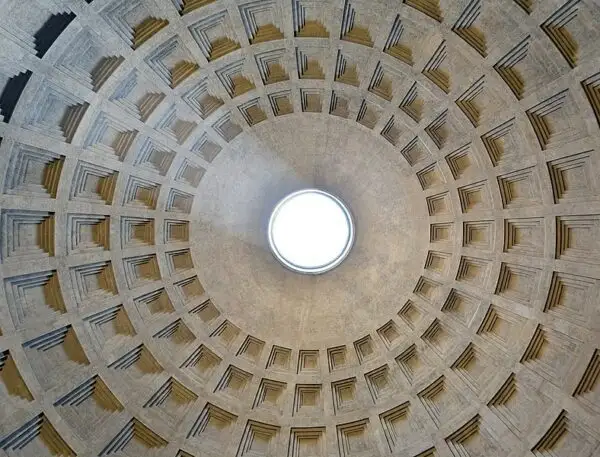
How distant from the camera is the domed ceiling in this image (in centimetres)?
1745

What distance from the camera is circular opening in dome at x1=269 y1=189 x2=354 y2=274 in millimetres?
23562

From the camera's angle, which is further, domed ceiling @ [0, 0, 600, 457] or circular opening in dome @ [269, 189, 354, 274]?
circular opening in dome @ [269, 189, 354, 274]

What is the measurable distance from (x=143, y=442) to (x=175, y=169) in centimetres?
1038

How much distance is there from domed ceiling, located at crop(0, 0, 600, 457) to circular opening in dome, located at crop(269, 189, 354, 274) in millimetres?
472

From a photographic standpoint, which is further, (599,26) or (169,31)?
(169,31)

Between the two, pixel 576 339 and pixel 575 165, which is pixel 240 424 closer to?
pixel 576 339

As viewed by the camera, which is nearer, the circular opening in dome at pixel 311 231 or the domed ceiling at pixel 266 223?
the domed ceiling at pixel 266 223

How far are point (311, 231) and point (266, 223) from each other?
140 inches

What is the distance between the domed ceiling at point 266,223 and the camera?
17.5 m

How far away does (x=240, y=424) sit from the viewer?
74.4 ft

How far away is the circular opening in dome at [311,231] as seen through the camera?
23.6 m

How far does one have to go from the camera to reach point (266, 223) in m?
23.4

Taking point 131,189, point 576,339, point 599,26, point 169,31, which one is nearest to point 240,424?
point 131,189

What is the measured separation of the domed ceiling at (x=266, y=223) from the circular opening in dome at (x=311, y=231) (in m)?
0.47
